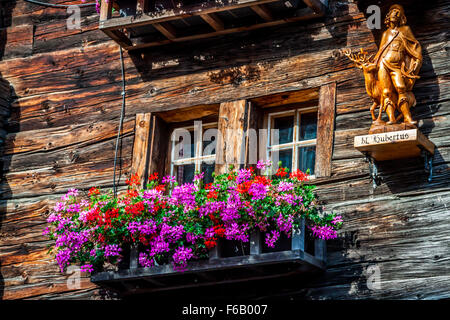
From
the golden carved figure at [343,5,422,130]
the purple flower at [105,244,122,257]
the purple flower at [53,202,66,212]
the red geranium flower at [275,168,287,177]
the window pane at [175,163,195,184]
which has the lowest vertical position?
the purple flower at [105,244,122,257]

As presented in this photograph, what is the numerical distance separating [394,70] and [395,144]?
0.58 m

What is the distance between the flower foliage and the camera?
6.77 metres

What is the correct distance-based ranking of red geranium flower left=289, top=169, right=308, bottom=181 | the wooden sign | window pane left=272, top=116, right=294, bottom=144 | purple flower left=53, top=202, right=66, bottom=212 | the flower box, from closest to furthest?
1. the wooden sign
2. the flower box
3. red geranium flower left=289, top=169, right=308, bottom=181
4. purple flower left=53, top=202, right=66, bottom=212
5. window pane left=272, top=116, right=294, bottom=144

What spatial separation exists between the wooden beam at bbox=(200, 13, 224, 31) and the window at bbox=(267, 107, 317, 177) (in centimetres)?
81

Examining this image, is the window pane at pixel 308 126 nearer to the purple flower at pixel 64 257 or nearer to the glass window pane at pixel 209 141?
the glass window pane at pixel 209 141

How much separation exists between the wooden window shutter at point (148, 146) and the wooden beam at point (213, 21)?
0.89m

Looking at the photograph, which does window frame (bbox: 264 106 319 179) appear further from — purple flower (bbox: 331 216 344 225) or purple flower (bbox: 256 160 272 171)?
purple flower (bbox: 331 216 344 225)

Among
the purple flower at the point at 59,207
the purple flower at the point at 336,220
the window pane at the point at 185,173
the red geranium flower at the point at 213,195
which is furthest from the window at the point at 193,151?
the purple flower at the point at 336,220

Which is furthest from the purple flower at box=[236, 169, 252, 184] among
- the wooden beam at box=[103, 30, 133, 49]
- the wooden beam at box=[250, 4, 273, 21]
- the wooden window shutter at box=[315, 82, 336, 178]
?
the wooden beam at box=[103, 30, 133, 49]

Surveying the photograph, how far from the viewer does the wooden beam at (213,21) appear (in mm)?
7719

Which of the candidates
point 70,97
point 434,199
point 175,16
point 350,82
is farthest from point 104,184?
point 434,199

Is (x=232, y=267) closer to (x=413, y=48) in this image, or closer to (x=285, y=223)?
(x=285, y=223)

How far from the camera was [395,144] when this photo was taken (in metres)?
6.66

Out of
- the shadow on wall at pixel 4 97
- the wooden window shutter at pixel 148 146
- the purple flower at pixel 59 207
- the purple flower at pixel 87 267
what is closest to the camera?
the purple flower at pixel 87 267
